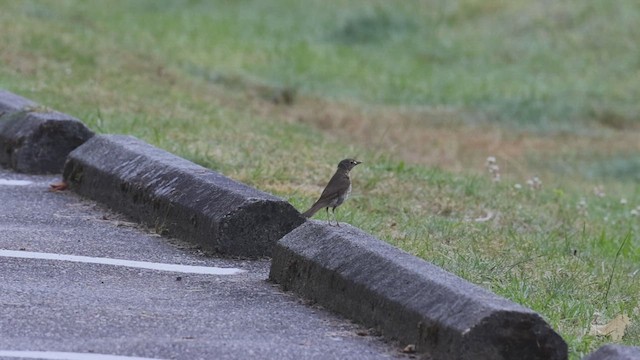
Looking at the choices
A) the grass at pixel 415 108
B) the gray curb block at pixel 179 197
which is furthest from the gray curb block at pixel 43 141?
the grass at pixel 415 108

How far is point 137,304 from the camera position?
5660 mm

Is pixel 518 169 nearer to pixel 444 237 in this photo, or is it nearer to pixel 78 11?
pixel 444 237

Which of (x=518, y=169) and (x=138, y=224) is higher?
(x=138, y=224)

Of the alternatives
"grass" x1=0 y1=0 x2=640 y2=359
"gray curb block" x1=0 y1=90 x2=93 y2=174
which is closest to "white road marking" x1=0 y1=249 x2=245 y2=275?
"grass" x1=0 y1=0 x2=640 y2=359

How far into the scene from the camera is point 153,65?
1523cm

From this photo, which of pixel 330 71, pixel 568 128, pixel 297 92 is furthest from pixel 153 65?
pixel 568 128

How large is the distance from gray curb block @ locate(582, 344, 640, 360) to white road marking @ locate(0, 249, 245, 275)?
83.1 inches

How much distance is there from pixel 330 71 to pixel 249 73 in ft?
4.93

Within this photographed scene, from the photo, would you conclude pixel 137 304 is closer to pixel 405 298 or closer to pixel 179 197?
pixel 405 298

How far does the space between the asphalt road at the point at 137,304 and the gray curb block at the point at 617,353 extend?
80 cm

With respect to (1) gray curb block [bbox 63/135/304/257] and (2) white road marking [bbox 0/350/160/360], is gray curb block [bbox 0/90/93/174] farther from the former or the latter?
(2) white road marking [bbox 0/350/160/360]

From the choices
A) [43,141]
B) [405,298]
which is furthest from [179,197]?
[405,298]

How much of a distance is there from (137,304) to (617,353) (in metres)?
2.05

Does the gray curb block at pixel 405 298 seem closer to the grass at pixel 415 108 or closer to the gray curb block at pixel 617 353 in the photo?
the gray curb block at pixel 617 353
